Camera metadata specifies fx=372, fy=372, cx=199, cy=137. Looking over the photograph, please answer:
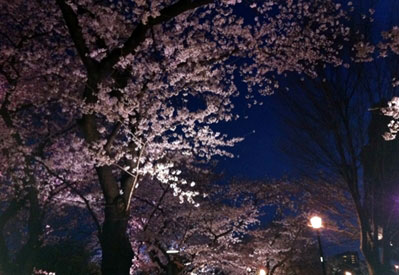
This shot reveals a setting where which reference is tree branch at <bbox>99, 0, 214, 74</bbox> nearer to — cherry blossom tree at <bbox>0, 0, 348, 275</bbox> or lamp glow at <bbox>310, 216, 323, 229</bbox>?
cherry blossom tree at <bbox>0, 0, 348, 275</bbox>

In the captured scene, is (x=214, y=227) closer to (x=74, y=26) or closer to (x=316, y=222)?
(x=316, y=222)

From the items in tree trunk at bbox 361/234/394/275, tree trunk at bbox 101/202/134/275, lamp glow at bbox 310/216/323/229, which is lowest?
tree trunk at bbox 101/202/134/275

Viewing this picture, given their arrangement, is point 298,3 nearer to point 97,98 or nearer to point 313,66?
point 313,66

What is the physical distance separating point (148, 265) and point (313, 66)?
11.2m

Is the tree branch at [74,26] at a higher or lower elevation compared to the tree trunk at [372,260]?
higher

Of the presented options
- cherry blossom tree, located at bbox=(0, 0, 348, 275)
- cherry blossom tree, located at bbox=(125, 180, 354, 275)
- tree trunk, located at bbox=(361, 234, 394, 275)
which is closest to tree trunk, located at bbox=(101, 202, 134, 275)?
cherry blossom tree, located at bbox=(0, 0, 348, 275)

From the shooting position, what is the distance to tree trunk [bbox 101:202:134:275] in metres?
7.21

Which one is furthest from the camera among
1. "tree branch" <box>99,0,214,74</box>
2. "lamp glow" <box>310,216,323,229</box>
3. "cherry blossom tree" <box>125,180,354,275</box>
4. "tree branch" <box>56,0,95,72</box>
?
"cherry blossom tree" <box>125,180,354,275</box>

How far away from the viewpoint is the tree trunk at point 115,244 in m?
7.21

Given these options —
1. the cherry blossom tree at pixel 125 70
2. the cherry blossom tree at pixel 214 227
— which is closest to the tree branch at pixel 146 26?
the cherry blossom tree at pixel 125 70

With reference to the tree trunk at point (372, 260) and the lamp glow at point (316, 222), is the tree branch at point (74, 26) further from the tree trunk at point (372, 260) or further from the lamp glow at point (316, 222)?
the tree trunk at point (372, 260)

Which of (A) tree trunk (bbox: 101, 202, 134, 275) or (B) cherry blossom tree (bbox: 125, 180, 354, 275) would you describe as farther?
(B) cherry blossom tree (bbox: 125, 180, 354, 275)

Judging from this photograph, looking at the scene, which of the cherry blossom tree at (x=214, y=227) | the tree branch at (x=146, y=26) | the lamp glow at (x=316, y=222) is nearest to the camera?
the tree branch at (x=146, y=26)

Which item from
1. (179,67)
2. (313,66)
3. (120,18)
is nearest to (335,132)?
(313,66)
